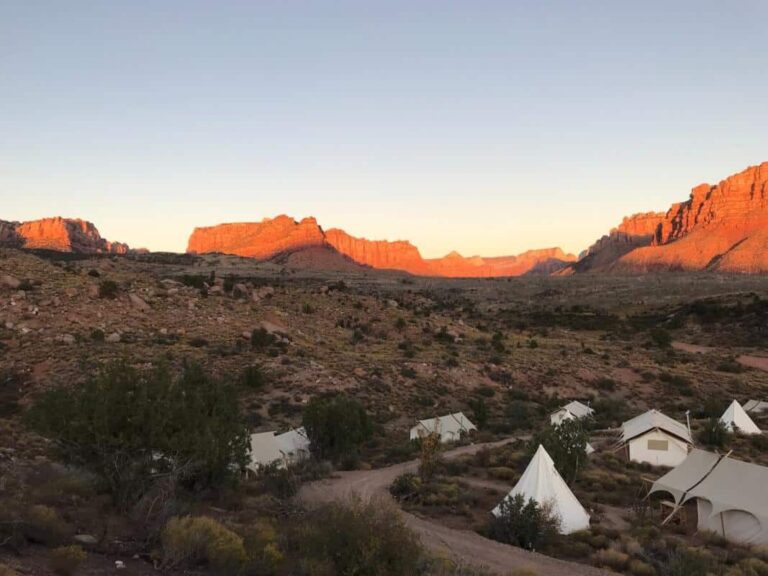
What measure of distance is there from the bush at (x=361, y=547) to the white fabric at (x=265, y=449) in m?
12.4

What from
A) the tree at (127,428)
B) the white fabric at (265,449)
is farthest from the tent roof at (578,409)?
the tree at (127,428)

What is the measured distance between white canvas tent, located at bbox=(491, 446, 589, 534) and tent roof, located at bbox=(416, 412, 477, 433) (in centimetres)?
1073

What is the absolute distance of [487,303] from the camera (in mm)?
96875

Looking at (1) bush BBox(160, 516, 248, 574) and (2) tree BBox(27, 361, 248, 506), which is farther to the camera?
(2) tree BBox(27, 361, 248, 506)

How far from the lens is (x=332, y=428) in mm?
24969

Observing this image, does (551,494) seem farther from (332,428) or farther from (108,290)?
(108,290)

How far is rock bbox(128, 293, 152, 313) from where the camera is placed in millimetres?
39719

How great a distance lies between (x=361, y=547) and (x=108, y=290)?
35.4 metres

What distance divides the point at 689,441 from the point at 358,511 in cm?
2155

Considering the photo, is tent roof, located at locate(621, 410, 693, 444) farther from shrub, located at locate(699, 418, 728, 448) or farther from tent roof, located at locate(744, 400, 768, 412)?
tent roof, located at locate(744, 400, 768, 412)

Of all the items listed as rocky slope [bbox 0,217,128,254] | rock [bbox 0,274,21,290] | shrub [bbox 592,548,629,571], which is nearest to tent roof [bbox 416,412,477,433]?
shrub [bbox 592,548,629,571]

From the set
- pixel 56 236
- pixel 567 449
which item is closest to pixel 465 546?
pixel 567 449

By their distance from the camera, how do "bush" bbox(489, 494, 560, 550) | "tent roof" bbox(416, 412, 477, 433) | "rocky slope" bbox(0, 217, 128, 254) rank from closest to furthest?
1. "bush" bbox(489, 494, 560, 550)
2. "tent roof" bbox(416, 412, 477, 433)
3. "rocky slope" bbox(0, 217, 128, 254)

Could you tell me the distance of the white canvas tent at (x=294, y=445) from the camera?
23.6 metres
